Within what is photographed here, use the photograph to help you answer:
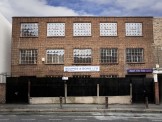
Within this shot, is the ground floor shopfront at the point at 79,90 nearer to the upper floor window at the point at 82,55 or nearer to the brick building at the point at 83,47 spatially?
the brick building at the point at 83,47

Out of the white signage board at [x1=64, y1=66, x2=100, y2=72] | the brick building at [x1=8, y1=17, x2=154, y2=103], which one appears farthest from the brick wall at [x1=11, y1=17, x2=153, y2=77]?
the white signage board at [x1=64, y1=66, x2=100, y2=72]

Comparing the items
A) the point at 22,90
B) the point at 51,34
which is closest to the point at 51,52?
the point at 51,34

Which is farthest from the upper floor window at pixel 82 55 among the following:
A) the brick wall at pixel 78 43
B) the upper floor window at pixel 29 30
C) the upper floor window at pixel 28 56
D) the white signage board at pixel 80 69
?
the upper floor window at pixel 29 30

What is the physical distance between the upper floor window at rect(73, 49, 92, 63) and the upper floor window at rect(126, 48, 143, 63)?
4.53 m

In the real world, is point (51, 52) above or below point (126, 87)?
above

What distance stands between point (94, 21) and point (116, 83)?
32.1 ft


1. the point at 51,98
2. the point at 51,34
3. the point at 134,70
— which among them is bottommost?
the point at 51,98

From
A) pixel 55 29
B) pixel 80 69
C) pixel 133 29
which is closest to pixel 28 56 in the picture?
pixel 55 29

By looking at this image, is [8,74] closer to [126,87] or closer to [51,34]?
[51,34]

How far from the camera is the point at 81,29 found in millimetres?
38281

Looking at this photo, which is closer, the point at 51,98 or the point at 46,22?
the point at 51,98

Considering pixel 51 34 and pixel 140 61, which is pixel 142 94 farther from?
pixel 51 34

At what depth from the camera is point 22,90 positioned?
3119cm

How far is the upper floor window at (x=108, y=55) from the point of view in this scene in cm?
3784
